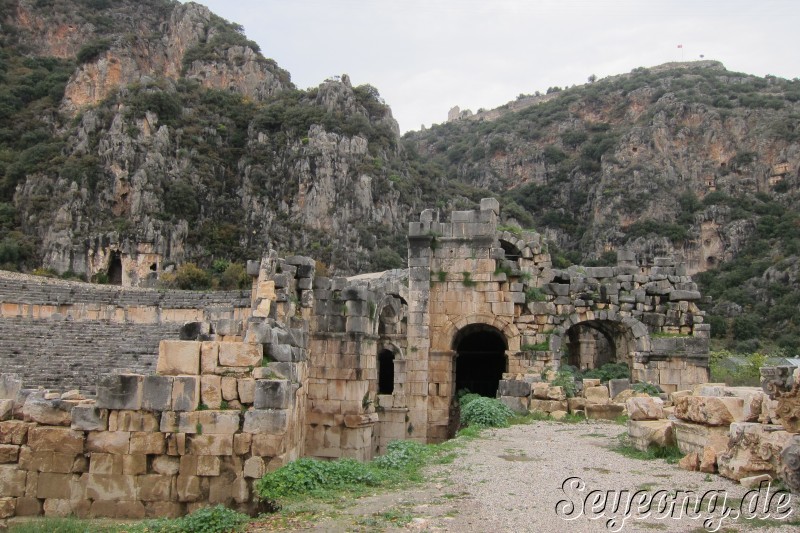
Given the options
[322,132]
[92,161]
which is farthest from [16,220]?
[322,132]

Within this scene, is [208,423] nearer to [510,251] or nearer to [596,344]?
[510,251]

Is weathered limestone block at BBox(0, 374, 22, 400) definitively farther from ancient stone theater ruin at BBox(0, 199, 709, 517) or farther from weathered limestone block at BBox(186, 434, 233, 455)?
weathered limestone block at BBox(186, 434, 233, 455)

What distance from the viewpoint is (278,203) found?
77062mm

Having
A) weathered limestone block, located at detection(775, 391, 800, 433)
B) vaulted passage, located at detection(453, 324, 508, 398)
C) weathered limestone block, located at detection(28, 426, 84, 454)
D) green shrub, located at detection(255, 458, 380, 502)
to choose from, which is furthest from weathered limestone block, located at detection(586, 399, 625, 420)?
weathered limestone block, located at detection(28, 426, 84, 454)

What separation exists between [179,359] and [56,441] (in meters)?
1.70

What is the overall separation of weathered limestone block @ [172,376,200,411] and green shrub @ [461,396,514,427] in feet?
23.8

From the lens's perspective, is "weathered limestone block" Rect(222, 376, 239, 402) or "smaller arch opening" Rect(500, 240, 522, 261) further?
"smaller arch opening" Rect(500, 240, 522, 261)

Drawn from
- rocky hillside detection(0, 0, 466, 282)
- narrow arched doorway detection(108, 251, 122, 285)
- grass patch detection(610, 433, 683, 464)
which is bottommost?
grass patch detection(610, 433, 683, 464)

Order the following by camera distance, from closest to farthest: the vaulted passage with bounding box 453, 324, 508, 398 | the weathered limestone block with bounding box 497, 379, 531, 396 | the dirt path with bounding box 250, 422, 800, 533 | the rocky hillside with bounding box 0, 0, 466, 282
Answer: the dirt path with bounding box 250, 422, 800, 533 < the weathered limestone block with bounding box 497, 379, 531, 396 < the vaulted passage with bounding box 453, 324, 508, 398 < the rocky hillside with bounding box 0, 0, 466, 282

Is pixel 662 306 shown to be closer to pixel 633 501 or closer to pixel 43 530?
pixel 633 501

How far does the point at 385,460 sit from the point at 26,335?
57.0 feet

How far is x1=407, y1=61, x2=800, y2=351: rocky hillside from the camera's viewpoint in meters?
60.7

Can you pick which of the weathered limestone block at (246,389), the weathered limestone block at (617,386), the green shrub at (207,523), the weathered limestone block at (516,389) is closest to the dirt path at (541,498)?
the green shrub at (207,523)

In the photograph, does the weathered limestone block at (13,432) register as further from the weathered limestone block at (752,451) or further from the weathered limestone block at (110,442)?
the weathered limestone block at (752,451)
